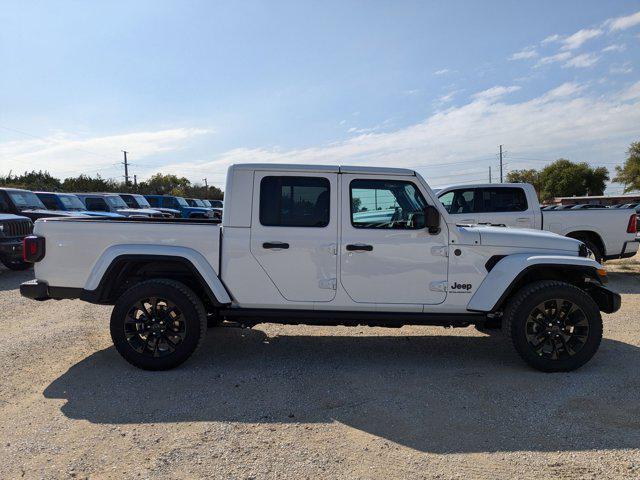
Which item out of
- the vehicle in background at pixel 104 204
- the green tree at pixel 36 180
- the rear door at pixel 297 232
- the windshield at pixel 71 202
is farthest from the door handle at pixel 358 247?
the green tree at pixel 36 180

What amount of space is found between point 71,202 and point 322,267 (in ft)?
43.6

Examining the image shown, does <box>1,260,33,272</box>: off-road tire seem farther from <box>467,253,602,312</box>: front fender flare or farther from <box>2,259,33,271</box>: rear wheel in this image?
<box>467,253,602,312</box>: front fender flare

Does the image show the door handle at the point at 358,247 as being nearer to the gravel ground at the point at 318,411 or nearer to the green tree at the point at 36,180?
the gravel ground at the point at 318,411

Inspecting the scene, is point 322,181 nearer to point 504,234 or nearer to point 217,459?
point 504,234

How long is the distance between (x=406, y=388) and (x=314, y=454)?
1.29 metres

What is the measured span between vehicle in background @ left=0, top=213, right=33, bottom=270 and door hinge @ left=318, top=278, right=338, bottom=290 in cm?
819

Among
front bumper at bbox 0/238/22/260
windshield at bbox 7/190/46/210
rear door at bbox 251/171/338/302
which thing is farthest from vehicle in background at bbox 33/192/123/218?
rear door at bbox 251/171/338/302

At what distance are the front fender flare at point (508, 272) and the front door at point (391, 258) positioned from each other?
0.35m

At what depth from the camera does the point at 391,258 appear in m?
4.30

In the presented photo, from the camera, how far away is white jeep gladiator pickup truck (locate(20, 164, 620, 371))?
14.0 ft

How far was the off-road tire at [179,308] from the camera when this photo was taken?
4.25 m

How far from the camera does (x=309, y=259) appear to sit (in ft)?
14.1

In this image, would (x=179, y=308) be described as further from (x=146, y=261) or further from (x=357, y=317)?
(x=357, y=317)

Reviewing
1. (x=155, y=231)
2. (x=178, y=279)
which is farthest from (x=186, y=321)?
(x=155, y=231)
